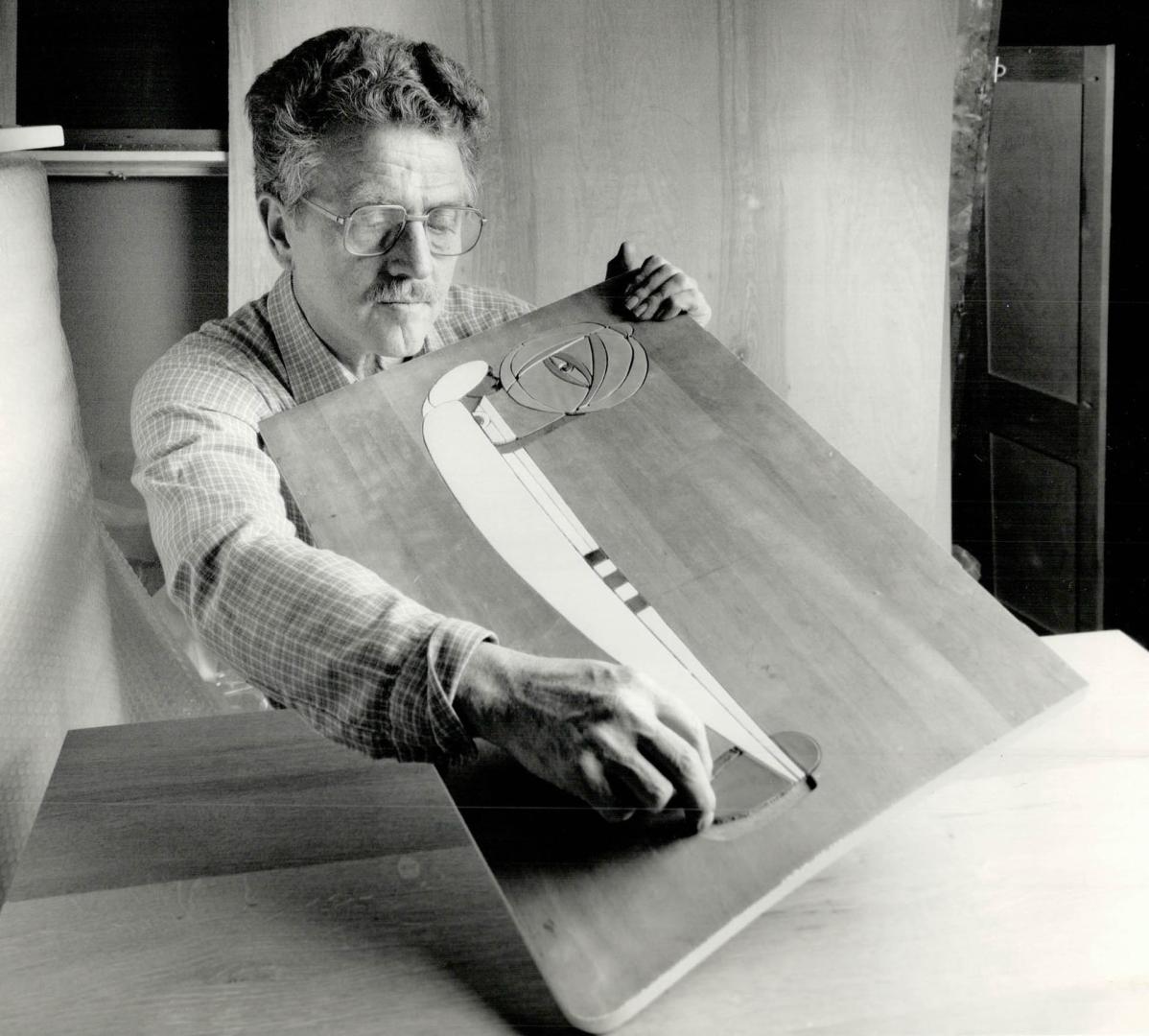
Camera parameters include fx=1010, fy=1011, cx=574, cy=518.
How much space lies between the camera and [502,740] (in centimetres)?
57

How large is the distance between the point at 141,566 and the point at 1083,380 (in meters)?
0.83

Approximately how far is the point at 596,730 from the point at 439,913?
22cm

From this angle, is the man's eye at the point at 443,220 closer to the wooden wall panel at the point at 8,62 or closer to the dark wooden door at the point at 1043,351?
the wooden wall panel at the point at 8,62

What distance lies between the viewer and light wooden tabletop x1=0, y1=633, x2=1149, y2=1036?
0.59m

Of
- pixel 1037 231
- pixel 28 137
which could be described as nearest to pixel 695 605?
pixel 1037 231

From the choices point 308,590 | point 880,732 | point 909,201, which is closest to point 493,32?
point 909,201

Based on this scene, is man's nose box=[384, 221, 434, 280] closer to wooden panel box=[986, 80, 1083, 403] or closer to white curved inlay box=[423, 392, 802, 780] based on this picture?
white curved inlay box=[423, 392, 802, 780]

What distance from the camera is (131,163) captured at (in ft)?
2.64

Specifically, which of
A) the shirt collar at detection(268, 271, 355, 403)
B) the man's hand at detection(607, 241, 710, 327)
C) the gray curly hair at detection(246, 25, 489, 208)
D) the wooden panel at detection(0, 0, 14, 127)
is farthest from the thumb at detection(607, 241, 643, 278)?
the wooden panel at detection(0, 0, 14, 127)

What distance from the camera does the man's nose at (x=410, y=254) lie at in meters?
0.74

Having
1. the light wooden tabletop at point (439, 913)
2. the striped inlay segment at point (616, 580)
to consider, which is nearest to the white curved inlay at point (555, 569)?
the striped inlay segment at point (616, 580)

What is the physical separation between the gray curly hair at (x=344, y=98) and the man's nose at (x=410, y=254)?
80 millimetres

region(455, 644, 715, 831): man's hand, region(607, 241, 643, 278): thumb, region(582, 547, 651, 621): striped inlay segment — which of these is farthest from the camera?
region(607, 241, 643, 278): thumb

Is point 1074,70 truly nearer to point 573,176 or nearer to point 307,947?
point 573,176
